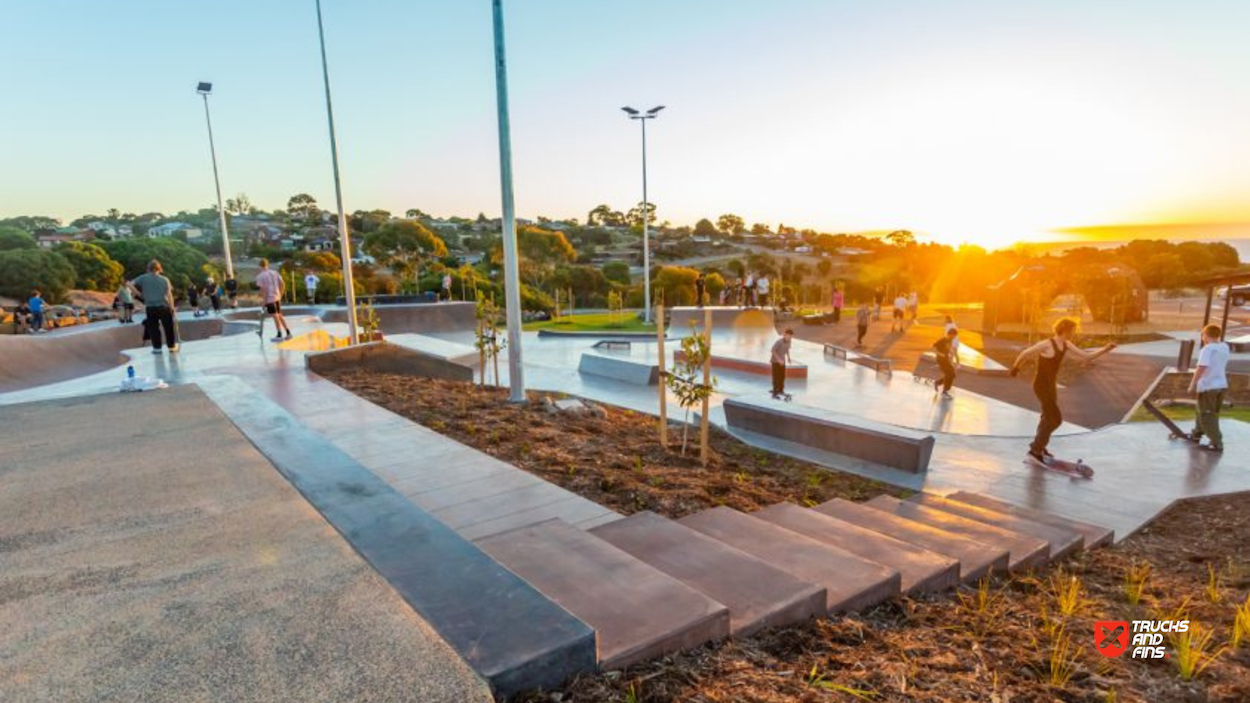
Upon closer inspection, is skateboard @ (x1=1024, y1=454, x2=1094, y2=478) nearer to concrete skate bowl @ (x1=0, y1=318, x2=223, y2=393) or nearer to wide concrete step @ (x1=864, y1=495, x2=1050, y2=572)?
wide concrete step @ (x1=864, y1=495, x2=1050, y2=572)

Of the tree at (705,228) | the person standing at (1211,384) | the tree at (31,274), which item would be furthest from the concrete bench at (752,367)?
the tree at (705,228)

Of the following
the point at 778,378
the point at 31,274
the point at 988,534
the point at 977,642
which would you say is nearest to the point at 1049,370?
the point at 988,534

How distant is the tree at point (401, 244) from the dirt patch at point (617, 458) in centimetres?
4448

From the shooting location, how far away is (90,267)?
40344mm

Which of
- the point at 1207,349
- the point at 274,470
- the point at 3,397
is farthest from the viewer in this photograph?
the point at 3,397

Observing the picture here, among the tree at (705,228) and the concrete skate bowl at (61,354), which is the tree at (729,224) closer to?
the tree at (705,228)

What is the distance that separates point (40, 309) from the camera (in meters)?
17.3

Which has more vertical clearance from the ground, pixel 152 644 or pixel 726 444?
Result: pixel 152 644

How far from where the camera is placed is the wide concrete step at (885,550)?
9.93 feet

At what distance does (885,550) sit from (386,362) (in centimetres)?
1018

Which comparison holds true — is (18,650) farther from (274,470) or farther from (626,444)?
(626,444)

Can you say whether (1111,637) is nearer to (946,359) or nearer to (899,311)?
(946,359)

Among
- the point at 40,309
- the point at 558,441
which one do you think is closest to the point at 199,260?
the point at 40,309

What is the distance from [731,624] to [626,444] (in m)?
4.63
